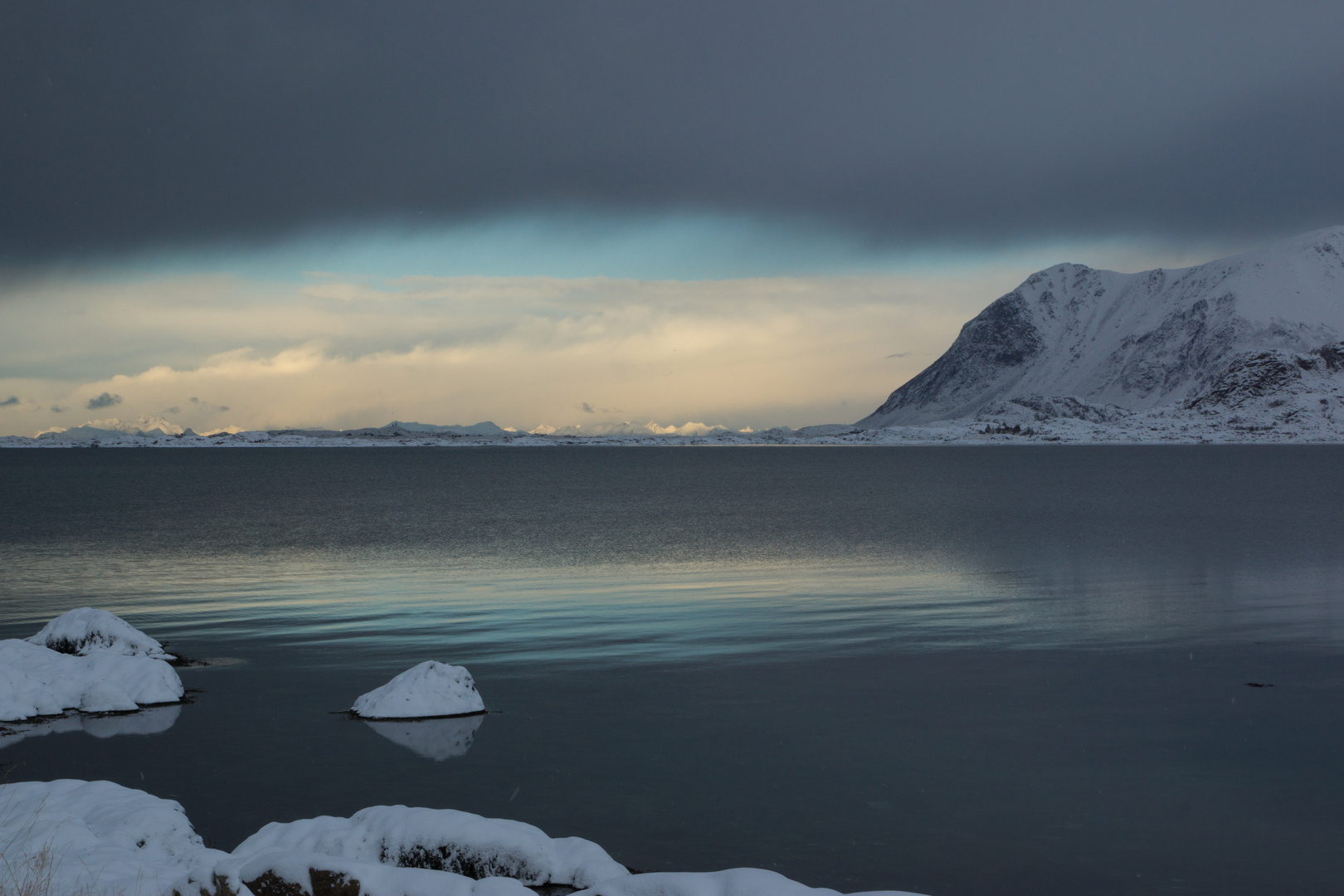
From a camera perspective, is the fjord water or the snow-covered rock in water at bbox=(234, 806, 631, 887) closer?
the snow-covered rock in water at bbox=(234, 806, 631, 887)

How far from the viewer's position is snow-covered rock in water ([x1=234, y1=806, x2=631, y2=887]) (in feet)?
32.8

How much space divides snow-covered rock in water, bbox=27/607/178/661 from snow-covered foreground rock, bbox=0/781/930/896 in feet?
29.6

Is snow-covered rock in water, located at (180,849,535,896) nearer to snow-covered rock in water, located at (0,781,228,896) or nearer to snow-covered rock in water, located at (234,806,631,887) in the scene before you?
snow-covered rock in water, located at (0,781,228,896)

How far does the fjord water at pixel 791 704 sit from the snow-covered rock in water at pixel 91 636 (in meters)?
1.31

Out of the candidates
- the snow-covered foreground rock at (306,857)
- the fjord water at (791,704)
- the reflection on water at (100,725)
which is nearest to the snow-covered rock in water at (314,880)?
the snow-covered foreground rock at (306,857)

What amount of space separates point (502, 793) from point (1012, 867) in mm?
6685

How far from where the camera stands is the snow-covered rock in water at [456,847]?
32.8 feet

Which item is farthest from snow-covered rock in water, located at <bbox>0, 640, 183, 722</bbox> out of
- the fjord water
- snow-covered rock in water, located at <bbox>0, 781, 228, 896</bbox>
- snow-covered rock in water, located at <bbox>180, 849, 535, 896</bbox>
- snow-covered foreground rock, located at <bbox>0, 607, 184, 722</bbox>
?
snow-covered rock in water, located at <bbox>180, 849, 535, 896</bbox>

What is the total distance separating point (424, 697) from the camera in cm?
1691

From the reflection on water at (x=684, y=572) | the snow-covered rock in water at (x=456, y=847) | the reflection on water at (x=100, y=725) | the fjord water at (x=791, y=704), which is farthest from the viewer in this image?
the reflection on water at (x=684, y=572)

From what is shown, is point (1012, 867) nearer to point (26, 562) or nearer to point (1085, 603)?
point (1085, 603)

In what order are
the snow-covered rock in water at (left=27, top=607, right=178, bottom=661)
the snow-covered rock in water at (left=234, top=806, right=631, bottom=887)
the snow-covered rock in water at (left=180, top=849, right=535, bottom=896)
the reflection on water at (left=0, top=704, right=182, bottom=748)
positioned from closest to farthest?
the snow-covered rock in water at (left=180, top=849, right=535, bottom=896), the snow-covered rock in water at (left=234, top=806, right=631, bottom=887), the reflection on water at (left=0, top=704, right=182, bottom=748), the snow-covered rock in water at (left=27, top=607, right=178, bottom=661)

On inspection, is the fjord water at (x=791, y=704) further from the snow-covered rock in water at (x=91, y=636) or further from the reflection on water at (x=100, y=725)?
the snow-covered rock in water at (x=91, y=636)

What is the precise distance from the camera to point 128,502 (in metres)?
89.2
